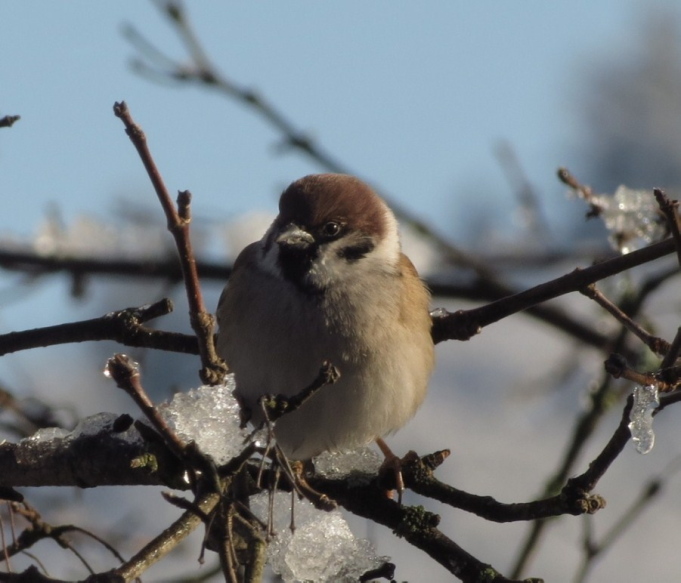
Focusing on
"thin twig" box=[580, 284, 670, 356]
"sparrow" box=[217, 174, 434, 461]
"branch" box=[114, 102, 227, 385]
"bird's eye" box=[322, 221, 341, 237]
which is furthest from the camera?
"bird's eye" box=[322, 221, 341, 237]

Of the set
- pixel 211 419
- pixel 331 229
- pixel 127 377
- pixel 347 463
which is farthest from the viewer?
pixel 331 229

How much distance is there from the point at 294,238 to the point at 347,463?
0.85 meters

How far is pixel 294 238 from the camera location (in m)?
3.46

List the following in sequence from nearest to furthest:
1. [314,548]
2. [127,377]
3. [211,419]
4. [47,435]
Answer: [127,377]
[211,419]
[314,548]
[47,435]

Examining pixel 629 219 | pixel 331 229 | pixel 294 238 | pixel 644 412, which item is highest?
pixel 629 219

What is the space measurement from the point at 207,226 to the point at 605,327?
2013 mm

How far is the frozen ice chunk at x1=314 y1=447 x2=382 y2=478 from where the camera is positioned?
280 centimetres

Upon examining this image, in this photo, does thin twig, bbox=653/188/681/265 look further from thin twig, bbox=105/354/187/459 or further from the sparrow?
the sparrow

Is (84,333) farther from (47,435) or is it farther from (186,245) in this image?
(186,245)

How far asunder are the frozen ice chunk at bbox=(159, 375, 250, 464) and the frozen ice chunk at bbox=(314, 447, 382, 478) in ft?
1.92

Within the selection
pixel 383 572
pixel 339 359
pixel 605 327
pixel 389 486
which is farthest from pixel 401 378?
pixel 605 327

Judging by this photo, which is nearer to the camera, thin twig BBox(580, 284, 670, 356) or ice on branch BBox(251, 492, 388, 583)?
thin twig BBox(580, 284, 670, 356)

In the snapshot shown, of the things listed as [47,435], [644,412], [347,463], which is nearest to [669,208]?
[644,412]

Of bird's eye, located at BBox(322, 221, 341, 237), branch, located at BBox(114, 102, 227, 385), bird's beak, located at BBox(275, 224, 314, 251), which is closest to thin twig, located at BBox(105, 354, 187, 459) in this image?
branch, located at BBox(114, 102, 227, 385)
